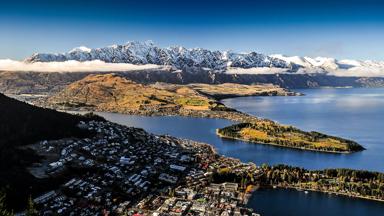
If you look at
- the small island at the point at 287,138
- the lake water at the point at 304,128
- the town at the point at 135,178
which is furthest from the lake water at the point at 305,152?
the town at the point at 135,178

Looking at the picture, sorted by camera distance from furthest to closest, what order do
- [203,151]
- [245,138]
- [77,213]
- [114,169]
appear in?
[245,138], [203,151], [114,169], [77,213]

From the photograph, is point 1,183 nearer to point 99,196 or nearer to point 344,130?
point 99,196

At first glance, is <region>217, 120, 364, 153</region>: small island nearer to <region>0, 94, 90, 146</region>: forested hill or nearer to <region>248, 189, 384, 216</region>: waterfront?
<region>248, 189, 384, 216</region>: waterfront

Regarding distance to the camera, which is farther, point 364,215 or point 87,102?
point 87,102

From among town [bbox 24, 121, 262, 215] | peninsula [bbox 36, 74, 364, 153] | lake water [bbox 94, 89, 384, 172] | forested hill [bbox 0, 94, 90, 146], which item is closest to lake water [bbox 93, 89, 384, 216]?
lake water [bbox 94, 89, 384, 172]

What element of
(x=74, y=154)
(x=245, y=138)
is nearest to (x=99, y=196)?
(x=74, y=154)

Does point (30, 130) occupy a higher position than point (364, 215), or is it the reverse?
point (30, 130)

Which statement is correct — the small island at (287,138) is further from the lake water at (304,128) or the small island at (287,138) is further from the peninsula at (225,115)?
the lake water at (304,128)

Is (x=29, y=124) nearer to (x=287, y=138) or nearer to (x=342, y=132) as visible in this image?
(x=287, y=138)
